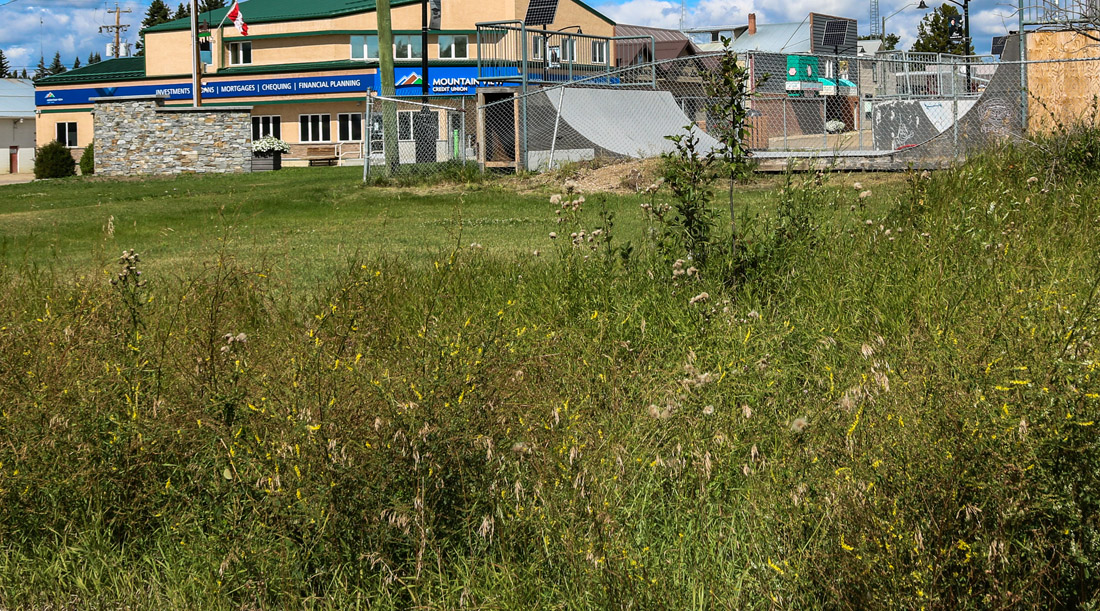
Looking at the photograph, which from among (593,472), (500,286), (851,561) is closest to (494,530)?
(593,472)

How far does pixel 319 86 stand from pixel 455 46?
6.98m

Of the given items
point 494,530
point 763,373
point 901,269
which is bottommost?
point 494,530

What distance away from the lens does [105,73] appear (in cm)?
6006

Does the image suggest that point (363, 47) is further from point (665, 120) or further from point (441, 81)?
point (665, 120)

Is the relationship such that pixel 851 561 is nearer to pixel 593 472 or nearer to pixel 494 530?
pixel 593 472

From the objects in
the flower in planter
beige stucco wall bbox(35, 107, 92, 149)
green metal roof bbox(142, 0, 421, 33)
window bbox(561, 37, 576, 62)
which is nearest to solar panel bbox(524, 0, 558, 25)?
green metal roof bbox(142, 0, 421, 33)

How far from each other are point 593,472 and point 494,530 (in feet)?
1.30

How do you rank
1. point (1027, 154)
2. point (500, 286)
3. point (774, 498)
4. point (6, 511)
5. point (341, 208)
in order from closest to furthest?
point (774, 498), point (6, 511), point (500, 286), point (1027, 154), point (341, 208)

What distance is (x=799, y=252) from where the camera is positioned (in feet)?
20.7

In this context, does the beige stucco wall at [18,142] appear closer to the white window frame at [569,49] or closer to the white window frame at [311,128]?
the white window frame at [311,128]

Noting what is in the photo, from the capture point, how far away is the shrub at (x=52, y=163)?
44.8 m

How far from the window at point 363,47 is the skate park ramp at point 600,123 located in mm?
29516

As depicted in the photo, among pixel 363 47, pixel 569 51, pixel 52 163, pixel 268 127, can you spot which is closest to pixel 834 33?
pixel 363 47

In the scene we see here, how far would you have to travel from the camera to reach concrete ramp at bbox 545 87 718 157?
22.7 m
